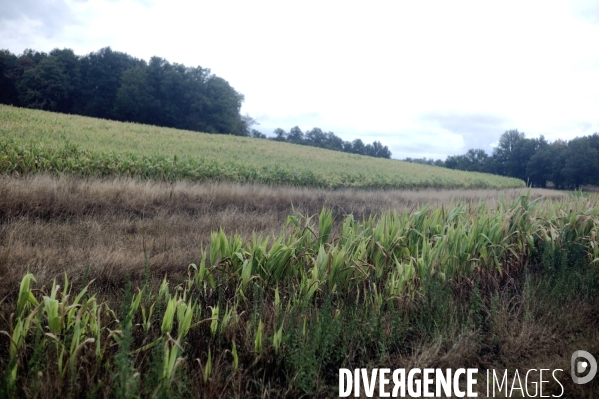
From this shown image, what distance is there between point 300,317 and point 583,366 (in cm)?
208

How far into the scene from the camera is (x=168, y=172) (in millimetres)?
Result: 11445

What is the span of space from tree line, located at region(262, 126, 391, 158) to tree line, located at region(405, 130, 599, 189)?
34.8 meters

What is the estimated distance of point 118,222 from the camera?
21.2ft

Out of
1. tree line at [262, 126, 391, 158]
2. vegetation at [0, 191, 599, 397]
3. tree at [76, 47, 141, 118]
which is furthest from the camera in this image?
tree line at [262, 126, 391, 158]

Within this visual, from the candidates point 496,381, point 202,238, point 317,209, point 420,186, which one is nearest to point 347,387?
point 496,381

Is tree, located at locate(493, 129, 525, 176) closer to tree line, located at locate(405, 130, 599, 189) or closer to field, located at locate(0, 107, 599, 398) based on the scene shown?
tree line, located at locate(405, 130, 599, 189)

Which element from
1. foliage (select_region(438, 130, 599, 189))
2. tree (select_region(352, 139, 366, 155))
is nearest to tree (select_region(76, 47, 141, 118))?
tree (select_region(352, 139, 366, 155))

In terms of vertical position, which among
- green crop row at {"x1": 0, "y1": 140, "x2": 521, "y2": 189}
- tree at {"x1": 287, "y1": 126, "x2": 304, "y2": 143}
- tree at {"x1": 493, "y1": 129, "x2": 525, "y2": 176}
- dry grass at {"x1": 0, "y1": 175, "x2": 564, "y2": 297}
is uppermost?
tree at {"x1": 287, "y1": 126, "x2": 304, "y2": 143}

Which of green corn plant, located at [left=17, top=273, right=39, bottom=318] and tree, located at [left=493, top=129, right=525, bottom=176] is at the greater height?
tree, located at [left=493, top=129, right=525, bottom=176]

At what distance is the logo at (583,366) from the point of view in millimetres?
2592

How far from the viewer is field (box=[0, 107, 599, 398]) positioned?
232 cm

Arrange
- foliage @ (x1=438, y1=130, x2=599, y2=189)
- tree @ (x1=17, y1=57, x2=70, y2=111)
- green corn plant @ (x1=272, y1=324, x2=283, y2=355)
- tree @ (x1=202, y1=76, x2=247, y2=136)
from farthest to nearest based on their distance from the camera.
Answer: tree @ (x1=202, y1=76, x2=247, y2=136), tree @ (x1=17, y1=57, x2=70, y2=111), foliage @ (x1=438, y1=130, x2=599, y2=189), green corn plant @ (x1=272, y1=324, x2=283, y2=355)

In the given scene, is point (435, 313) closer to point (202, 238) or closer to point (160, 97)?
point (202, 238)

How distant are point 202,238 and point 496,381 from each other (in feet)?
14.1
